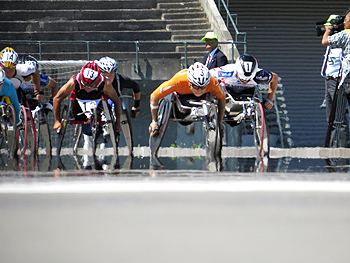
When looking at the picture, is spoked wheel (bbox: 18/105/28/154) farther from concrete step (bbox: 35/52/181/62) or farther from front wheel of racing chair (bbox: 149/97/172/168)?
concrete step (bbox: 35/52/181/62)

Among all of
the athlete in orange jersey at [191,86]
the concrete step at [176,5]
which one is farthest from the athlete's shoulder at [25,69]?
the concrete step at [176,5]

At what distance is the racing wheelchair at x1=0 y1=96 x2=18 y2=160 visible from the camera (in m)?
7.40

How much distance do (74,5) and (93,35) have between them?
211 cm

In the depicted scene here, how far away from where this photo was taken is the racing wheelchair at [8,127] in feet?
24.3

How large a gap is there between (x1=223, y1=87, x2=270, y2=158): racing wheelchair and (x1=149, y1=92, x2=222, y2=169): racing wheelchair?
914mm

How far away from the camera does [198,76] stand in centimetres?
716

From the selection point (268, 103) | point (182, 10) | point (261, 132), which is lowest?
point (261, 132)

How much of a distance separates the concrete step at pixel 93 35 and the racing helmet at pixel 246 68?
35.1ft

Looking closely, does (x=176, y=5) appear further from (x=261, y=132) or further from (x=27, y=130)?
(x=261, y=132)

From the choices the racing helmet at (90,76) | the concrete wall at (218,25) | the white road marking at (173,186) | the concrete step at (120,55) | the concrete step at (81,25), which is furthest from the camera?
the concrete step at (81,25)

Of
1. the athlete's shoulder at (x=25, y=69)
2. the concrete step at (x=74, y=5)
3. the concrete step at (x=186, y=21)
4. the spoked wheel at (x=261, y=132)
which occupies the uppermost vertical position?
the concrete step at (x=74, y=5)

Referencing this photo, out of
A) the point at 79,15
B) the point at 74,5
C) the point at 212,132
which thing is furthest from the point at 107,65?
the point at 74,5

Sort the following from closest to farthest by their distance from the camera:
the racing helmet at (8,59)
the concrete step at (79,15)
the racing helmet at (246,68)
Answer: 1. the racing helmet at (246,68)
2. the racing helmet at (8,59)
3. the concrete step at (79,15)

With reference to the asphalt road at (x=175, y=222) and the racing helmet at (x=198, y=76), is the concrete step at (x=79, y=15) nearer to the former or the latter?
the racing helmet at (x=198, y=76)
